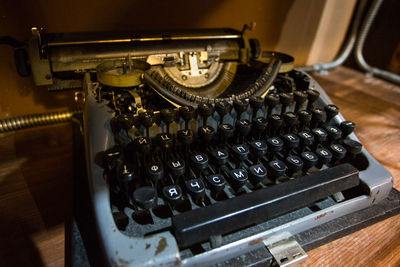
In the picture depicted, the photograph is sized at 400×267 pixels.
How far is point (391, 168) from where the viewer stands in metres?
1.16

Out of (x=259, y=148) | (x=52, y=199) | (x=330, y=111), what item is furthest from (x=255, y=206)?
(x=52, y=199)

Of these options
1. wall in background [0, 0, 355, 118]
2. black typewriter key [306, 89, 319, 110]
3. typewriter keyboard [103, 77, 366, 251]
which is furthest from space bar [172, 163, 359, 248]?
wall in background [0, 0, 355, 118]

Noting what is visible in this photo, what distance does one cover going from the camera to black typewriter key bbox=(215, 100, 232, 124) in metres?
0.93

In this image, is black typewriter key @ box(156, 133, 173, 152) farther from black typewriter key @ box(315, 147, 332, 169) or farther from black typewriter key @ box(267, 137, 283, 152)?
black typewriter key @ box(315, 147, 332, 169)

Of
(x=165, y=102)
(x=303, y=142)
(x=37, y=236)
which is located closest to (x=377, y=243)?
(x=303, y=142)

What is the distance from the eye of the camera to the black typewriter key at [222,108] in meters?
0.93

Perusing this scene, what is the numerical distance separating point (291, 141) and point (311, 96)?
0.26 metres

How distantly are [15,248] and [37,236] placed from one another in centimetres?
6

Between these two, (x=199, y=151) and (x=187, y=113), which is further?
(x=199, y=151)

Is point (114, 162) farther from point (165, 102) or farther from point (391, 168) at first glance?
point (391, 168)

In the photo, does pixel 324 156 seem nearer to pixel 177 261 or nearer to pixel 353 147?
pixel 353 147

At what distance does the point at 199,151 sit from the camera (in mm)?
983

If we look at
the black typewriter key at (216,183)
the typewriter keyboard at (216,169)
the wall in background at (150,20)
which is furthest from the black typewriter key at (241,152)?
the wall in background at (150,20)

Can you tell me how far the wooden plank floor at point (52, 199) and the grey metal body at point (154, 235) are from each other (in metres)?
0.10
